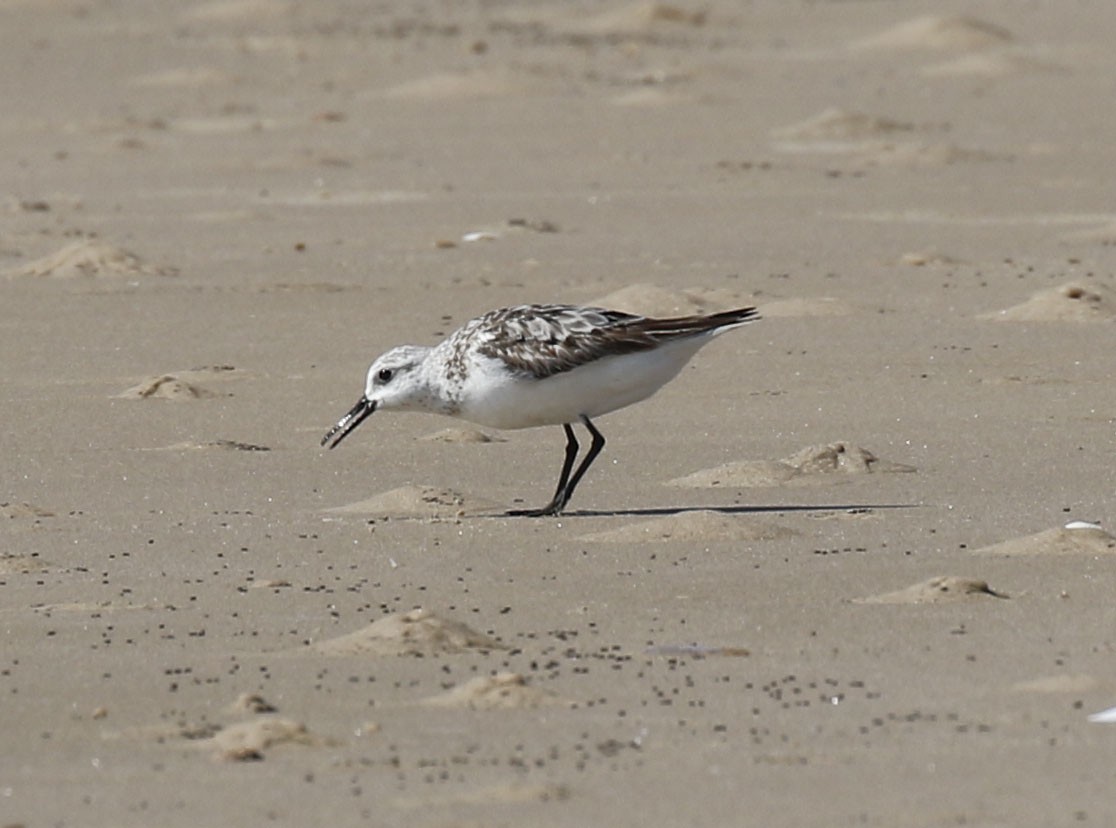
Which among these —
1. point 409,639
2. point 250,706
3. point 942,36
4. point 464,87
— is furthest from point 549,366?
point 942,36

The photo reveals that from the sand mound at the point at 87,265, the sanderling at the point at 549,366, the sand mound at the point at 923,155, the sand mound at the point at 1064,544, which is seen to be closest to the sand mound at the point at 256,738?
the sand mound at the point at 1064,544

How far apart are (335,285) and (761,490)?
17.4 feet

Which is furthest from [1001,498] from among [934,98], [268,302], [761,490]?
[934,98]

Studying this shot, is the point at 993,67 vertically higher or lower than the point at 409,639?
lower

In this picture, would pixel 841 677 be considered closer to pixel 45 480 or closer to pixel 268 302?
pixel 45 480

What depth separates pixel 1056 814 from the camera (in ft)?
19.1

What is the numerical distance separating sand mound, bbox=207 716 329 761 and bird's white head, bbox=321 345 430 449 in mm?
3456

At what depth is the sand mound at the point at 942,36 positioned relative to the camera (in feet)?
82.3

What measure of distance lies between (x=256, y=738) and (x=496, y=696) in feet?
2.28

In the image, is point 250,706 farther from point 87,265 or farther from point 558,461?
point 87,265

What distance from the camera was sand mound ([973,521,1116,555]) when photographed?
336 inches

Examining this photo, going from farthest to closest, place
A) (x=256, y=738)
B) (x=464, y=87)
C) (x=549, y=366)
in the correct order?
1. (x=464, y=87)
2. (x=549, y=366)
3. (x=256, y=738)

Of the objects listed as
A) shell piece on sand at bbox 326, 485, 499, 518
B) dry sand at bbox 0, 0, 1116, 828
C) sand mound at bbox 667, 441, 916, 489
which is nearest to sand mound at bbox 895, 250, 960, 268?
dry sand at bbox 0, 0, 1116, 828

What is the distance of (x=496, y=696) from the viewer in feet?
22.5
